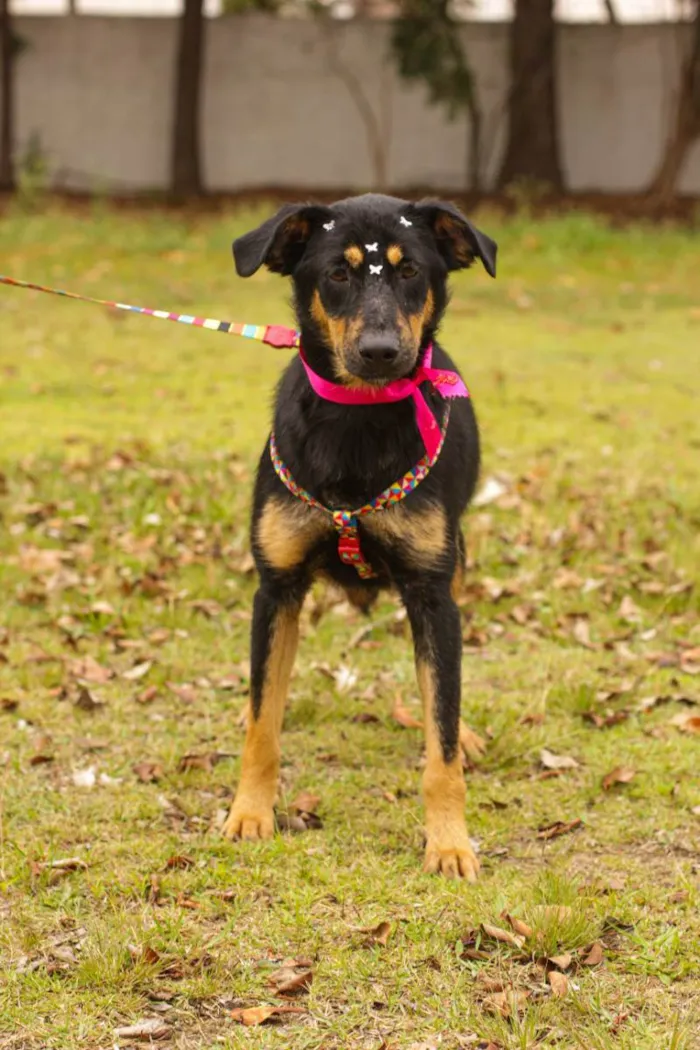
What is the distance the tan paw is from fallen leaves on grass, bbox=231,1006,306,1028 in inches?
67.5

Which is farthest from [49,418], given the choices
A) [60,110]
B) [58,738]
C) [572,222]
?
[60,110]

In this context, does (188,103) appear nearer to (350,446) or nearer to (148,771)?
(148,771)

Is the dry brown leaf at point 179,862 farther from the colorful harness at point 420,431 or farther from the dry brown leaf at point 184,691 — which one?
the dry brown leaf at point 184,691

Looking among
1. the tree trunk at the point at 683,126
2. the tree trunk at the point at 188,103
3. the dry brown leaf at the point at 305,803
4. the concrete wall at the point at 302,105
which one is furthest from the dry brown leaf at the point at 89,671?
the concrete wall at the point at 302,105

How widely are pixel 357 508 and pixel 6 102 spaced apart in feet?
67.4

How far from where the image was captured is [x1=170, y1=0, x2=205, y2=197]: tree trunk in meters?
21.3

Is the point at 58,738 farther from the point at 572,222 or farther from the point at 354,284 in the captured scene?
the point at 572,222

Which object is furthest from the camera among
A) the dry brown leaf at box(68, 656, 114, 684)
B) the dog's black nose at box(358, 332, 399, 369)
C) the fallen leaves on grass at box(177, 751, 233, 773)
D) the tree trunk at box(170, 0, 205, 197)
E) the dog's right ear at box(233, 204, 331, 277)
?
the tree trunk at box(170, 0, 205, 197)

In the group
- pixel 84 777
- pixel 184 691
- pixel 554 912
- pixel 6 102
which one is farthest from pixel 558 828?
pixel 6 102

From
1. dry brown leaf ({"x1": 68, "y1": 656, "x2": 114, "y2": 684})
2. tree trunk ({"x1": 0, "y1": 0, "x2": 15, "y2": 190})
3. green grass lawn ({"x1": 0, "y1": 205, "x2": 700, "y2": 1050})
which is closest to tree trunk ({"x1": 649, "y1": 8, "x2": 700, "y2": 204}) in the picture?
green grass lawn ({"x1": 0, "y1": 205, "x2": 700, "y2": 1050})

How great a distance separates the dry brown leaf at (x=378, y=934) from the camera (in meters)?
3.66

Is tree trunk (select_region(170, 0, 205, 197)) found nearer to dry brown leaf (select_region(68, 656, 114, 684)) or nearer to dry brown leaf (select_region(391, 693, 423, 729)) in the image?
dry brown leaf (select_region(68, 656, 114, 684))

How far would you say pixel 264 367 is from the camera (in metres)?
11.8

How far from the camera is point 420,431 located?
4238mm
